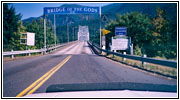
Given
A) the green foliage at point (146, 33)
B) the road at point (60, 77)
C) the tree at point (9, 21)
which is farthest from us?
the tree at point (9, 21)

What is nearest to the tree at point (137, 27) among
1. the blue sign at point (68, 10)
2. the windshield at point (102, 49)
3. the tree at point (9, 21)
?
the windshield at point (102, 49)

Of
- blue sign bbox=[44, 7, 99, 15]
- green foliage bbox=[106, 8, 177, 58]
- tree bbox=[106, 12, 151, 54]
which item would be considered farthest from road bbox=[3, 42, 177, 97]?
tree bbox=[106, 12, 151, 54]

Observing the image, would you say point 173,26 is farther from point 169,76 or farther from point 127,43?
point 169,76

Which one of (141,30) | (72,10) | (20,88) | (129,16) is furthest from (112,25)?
(20,88)

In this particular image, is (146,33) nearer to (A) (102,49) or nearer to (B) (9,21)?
(A) (102,49)

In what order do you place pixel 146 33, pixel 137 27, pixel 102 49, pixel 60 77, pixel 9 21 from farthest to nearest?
pixel 9 21 < pixel 137 27 < pixel 146 33 < pixel 102 49 < pixel 60 77

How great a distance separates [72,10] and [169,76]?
67.8 ft

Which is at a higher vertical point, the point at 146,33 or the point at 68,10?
the point at 68,10

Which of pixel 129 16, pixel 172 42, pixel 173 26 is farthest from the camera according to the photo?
pixel 129 16

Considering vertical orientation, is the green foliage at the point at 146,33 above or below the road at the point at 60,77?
above

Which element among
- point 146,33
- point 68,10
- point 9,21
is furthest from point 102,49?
point 9,21

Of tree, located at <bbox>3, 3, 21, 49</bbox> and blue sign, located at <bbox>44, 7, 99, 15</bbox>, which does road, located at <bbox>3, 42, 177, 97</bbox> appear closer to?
blue sign, located at <bbox>44, 7, 99, 15</bbox>

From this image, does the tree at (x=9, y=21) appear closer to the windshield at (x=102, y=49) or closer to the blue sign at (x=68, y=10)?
the windshield at (x=102, y=49)

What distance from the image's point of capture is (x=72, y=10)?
26.7 metres
